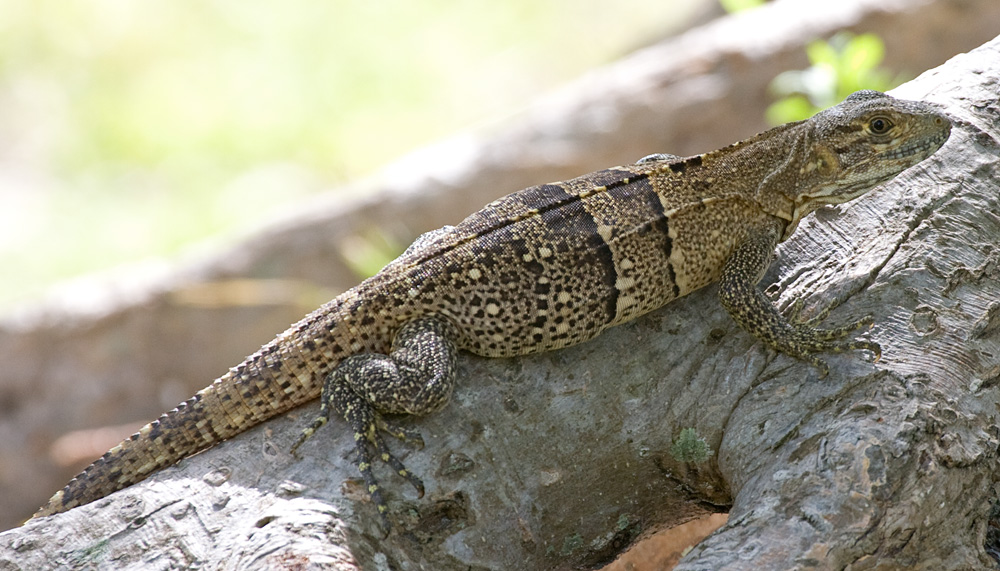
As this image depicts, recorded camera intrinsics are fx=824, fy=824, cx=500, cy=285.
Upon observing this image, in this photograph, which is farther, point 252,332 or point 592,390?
point 252,332

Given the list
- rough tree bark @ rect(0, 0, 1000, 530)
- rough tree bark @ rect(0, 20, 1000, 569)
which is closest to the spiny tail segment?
rough tree bark @ rect(0, 20, 1000, 569)

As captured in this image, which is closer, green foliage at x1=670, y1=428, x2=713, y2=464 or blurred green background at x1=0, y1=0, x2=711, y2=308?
green foliage at x1=670, y1=428, x2=713, y2=464

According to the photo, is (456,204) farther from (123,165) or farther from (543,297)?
(123,165)

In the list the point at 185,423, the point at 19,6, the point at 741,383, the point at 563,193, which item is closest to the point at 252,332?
the point at 185,423

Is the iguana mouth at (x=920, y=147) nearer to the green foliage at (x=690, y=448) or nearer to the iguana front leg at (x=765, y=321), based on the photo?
the iguana front leg at (x=765, y=321)

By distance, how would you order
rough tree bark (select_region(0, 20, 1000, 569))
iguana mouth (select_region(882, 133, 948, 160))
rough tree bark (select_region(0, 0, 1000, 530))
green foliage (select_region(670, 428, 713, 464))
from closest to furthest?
rough tree bark (select_region(0, 20, 1000, 569)), green foliage (select_region(670, 428, 713, 464)), iguana mouth (select_region(882, 133, 948, 160)), rough tree bark (select_region(0, 0, 1000, 530))

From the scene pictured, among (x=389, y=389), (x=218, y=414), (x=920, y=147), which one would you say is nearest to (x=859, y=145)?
(x=920, y=147)

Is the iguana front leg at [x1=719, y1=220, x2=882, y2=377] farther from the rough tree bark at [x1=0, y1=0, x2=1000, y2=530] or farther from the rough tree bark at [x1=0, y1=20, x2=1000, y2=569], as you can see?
the rough tree bark at [x1=0, y1=0, x2=1000, y2=530]

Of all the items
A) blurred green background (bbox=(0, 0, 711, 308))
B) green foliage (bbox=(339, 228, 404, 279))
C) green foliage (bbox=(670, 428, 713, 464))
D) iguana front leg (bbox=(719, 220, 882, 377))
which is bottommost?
green foliage (bbox=(670, 428, 713, 464))
